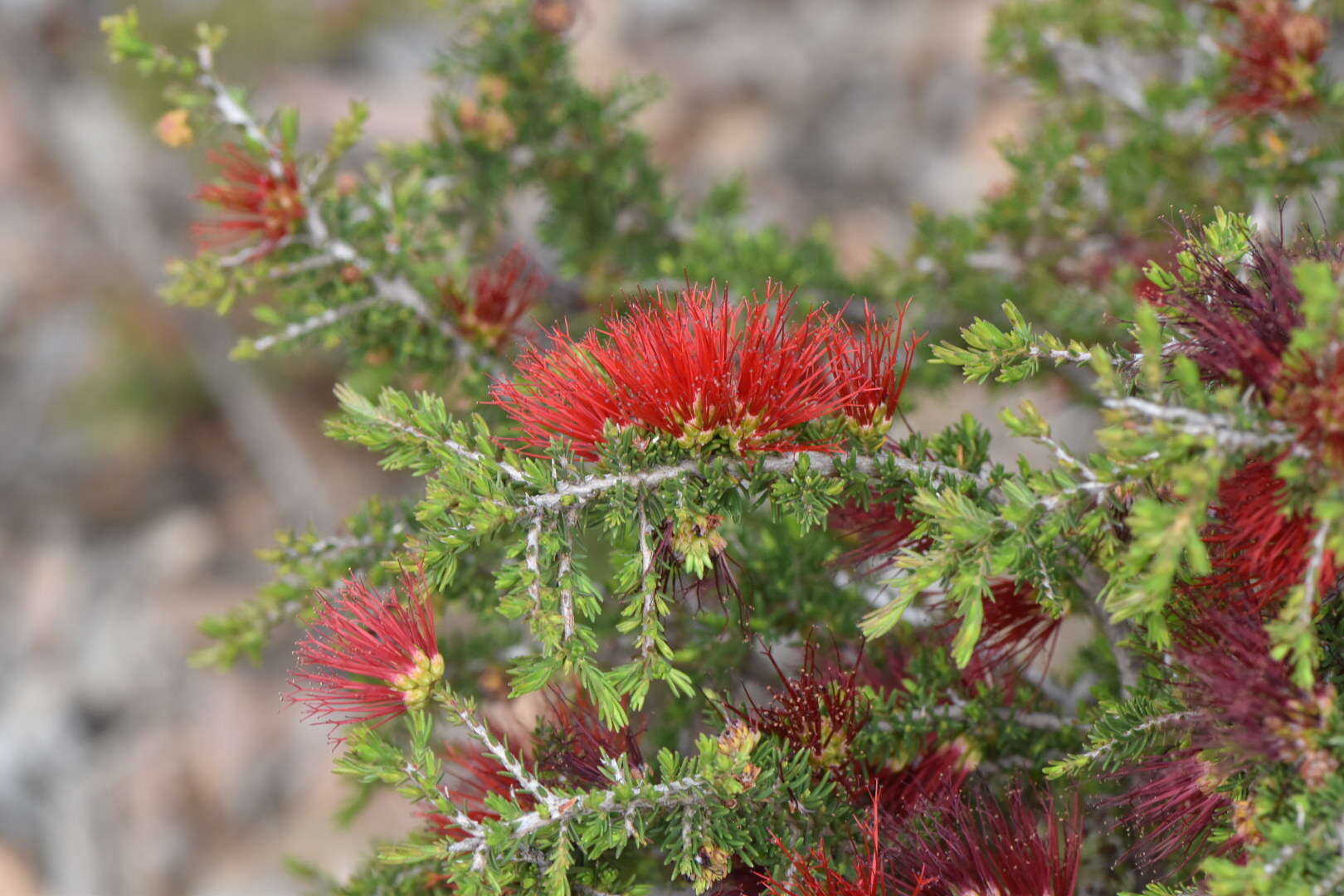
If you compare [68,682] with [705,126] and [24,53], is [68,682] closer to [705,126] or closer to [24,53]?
[24,53]

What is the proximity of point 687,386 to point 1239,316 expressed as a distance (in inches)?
28.5

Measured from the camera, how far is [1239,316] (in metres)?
1.18

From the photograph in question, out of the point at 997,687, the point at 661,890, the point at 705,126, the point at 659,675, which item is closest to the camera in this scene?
the point at 659,675

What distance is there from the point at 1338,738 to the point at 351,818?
210 centimetres

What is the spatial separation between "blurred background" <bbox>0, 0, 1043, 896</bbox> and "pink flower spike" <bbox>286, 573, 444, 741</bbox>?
3917 mm

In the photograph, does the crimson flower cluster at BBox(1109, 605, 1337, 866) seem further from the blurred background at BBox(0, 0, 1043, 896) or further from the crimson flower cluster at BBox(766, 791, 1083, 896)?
the blurred background at BBox(0, 0, 1043, 896)

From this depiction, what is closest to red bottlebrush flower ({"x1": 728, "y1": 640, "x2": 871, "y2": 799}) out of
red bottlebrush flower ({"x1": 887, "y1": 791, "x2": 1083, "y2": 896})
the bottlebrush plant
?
the bottlebrush plant

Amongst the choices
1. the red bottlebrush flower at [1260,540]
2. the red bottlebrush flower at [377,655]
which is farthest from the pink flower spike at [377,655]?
the red bottlebrush flower at [1260,540]

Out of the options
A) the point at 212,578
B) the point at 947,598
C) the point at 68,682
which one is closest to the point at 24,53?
the point at 212,578

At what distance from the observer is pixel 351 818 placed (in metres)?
2.28

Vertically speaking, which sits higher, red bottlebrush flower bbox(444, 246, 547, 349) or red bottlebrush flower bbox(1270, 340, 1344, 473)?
red bottlebrush flower bbox(444, 246, 547, 349)

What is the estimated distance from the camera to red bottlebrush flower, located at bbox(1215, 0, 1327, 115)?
1982 millimetres

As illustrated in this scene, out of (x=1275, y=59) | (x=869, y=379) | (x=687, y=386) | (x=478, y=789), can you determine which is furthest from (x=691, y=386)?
(x=1275, y=59)

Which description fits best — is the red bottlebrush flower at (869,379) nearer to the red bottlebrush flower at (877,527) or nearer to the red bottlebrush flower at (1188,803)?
the red bottlebrush flower at (877,527)
